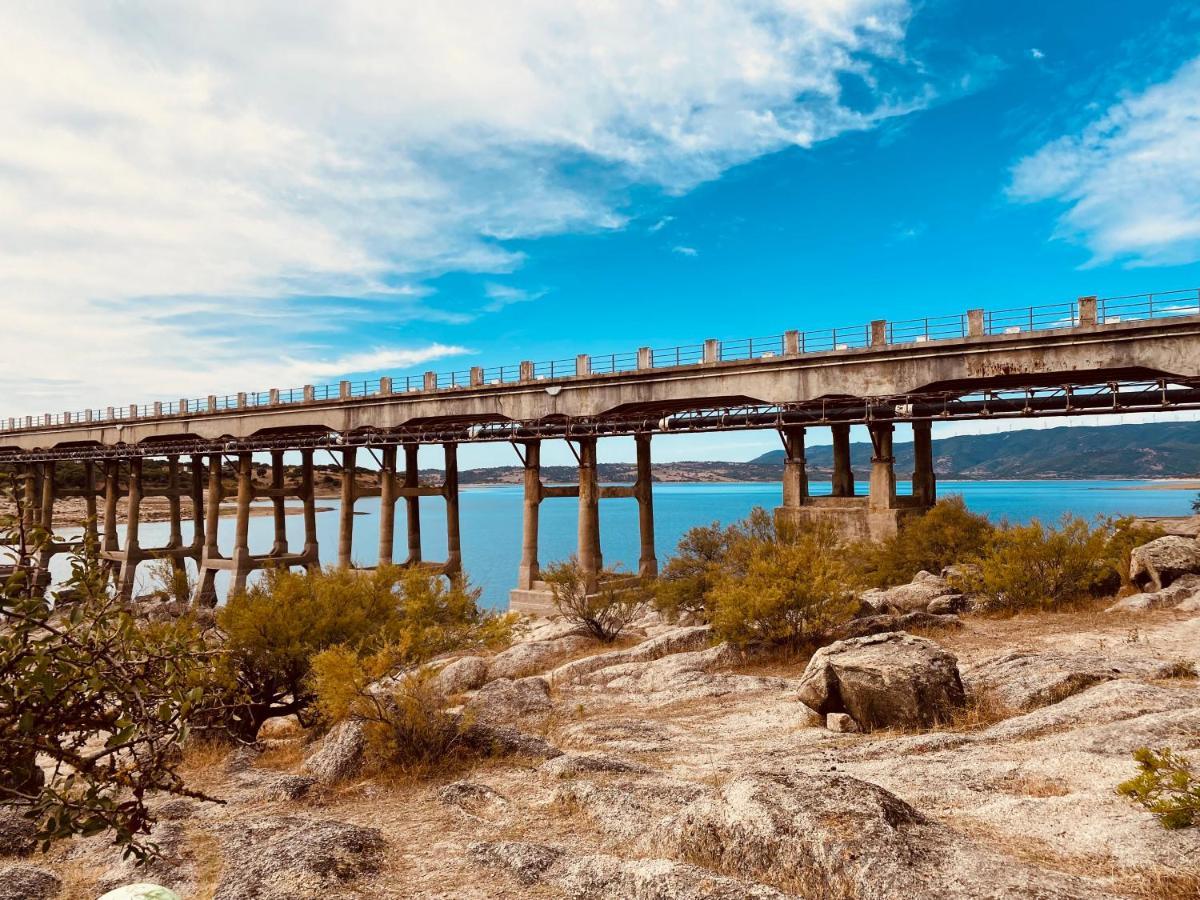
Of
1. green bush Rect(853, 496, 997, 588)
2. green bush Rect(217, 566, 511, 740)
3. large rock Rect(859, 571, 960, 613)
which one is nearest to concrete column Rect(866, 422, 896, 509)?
green bush Rect(853, 496, 997, 588)

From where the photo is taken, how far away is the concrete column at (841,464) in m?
32.8

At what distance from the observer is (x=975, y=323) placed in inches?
1056

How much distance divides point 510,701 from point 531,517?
19.2 m

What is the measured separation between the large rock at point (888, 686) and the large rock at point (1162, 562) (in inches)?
490

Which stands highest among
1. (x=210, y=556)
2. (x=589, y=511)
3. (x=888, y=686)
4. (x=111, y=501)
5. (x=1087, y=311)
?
(x=1087, y=311)

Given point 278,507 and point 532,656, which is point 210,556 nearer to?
point 278,507

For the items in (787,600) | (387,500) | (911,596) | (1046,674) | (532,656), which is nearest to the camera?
(1046,674)

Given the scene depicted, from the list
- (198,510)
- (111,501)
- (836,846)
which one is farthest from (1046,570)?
(111,501)

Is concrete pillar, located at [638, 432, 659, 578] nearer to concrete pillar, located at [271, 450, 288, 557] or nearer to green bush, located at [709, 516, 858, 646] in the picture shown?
green bush, located at [709, 516, 858, 646]

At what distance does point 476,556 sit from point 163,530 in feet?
164

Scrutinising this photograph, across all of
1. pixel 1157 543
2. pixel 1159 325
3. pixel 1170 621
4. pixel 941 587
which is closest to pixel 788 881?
pixel 1170 621

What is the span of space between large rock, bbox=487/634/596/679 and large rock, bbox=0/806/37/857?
10333mm

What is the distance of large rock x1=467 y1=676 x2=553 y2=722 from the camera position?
47.9 feet

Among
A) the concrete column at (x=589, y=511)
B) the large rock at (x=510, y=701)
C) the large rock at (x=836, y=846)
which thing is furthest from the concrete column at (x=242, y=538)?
the large rock at (x=836, y=846)
